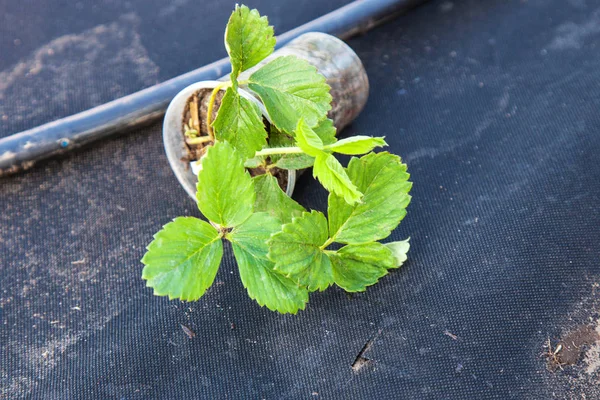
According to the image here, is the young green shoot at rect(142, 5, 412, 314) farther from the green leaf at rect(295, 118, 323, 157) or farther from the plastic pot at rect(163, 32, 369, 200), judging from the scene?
the plastic pot at rect(163, 32, 369, 200)

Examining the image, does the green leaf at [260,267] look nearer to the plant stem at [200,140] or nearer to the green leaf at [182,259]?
the green leaf at [182,259]

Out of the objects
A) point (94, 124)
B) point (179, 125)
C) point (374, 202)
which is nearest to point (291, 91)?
point (374, 202)

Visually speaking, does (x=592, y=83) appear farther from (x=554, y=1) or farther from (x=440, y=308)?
(x=440, y=308)

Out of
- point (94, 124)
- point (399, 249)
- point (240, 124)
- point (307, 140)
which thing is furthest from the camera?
point (94, 124)

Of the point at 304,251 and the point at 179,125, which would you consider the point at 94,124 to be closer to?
the point at 179,125

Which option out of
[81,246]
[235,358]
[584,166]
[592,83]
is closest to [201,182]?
[235,358]

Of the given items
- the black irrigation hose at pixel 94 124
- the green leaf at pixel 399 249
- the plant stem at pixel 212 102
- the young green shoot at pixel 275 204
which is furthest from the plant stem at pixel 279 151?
the black irrigation hose at pixel 94 124
